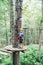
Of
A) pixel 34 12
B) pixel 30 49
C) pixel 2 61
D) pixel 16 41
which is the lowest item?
pixel 2 61

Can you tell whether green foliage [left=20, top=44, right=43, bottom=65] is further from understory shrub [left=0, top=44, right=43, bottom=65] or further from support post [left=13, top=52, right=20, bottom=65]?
support post [left=13, top=52, right=20, bottom=65]

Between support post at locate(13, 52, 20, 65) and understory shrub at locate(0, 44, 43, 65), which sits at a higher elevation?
support post at locate(13, 52, 20, 65)

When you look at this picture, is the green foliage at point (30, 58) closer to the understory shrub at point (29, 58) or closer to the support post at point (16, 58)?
the understory shrub at point (29, 58)

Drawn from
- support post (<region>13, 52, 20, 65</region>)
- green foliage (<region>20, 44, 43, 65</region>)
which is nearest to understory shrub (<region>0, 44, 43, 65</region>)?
green foliage (<region>20, 44, 43, 65</region>)

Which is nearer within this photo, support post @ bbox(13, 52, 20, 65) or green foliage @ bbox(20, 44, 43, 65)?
support post @ bbox(13, 52, 20, 65)

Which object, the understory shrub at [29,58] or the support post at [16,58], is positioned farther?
the understory shrub at [29,58]

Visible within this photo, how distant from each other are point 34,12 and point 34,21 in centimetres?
63

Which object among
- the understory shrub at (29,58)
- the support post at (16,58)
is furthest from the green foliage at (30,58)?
the support post at (16,58)

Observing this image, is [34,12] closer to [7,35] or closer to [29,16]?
[29,16]

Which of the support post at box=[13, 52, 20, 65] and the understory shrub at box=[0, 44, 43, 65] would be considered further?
the understory shrub at box=[0, 44, 43, 65]

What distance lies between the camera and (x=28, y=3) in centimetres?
1153

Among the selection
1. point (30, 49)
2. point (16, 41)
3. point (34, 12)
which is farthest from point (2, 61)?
point (34, 12)

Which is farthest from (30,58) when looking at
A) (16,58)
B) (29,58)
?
(16,58)

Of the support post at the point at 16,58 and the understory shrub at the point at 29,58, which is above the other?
the support post at the point at 16,58
